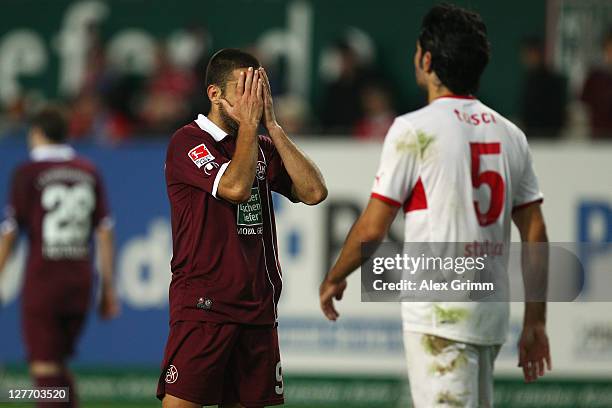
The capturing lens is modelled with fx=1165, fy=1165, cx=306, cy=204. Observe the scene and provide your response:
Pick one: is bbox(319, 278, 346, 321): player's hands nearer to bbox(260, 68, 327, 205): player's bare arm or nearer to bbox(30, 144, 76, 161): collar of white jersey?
bbox(260, 68, 327, 205): player's bare arm

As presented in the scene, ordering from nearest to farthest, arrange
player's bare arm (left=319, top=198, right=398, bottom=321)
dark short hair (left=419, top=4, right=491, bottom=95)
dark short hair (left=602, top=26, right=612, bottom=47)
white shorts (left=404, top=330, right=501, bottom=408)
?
white shorts (left=404, top=330, right=501, bottom=408)
player's bare arm (left=319, top=198, right=398, bottom=321)
dark short hair (left=419, top=4, right=491, bottom=95)
dark short hair (left=602, top=26, right=612, bottom=47)

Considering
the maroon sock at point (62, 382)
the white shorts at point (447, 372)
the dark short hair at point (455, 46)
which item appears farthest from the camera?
the maroon sock at point (62, 382)

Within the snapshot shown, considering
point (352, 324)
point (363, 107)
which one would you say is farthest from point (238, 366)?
point (363, 107)

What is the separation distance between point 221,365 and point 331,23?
9376 mm

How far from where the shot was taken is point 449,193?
17.5 ft

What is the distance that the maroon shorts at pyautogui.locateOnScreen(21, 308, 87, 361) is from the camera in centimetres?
902

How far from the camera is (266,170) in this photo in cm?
575

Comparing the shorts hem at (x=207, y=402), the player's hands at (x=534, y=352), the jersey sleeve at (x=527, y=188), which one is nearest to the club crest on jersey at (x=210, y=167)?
the shorts hem at (x=207, y=402)

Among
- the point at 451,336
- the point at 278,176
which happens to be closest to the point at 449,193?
the point at 451,336

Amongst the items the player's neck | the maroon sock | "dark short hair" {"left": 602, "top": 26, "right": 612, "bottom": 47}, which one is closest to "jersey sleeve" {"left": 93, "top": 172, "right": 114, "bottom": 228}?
the maroon sock

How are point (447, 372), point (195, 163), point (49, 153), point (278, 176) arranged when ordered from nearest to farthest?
point (447, 372)
point (195, 163)
point (278, 176)
point (49, 153)

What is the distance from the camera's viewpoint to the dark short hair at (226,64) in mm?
5512

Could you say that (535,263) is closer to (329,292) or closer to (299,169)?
(329,292)

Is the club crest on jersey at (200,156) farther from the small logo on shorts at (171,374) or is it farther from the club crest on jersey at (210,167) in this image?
the small logo on shorts at (171,374)
